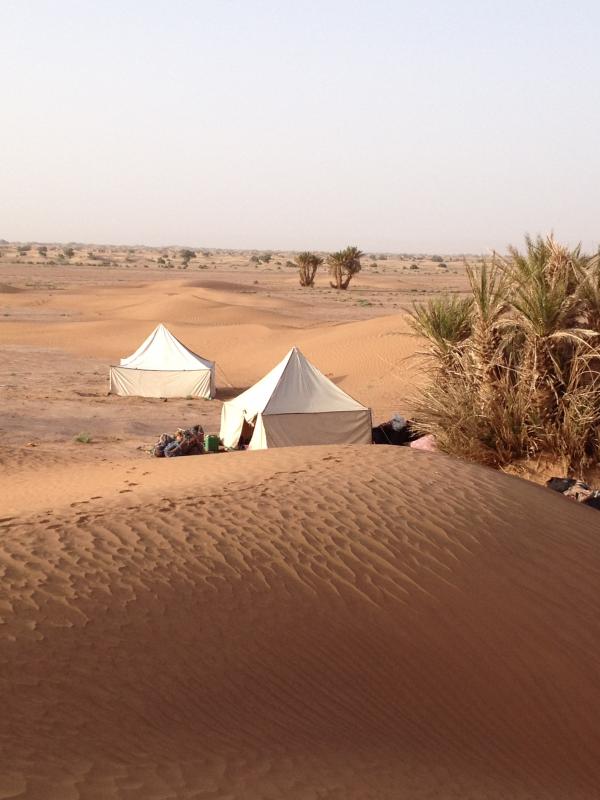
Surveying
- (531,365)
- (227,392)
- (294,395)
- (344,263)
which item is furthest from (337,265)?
(531,365)

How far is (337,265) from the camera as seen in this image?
64.4 meters

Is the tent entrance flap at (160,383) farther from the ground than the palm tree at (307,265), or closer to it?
closer to it

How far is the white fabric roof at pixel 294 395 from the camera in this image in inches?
707

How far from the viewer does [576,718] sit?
587cm

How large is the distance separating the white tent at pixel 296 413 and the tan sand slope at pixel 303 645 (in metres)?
8.09

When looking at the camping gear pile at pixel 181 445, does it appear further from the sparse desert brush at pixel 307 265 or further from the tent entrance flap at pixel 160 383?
the sparse desert brush at pixel 307 265

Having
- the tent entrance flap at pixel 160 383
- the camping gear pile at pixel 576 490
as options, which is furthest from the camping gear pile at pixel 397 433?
the tent entrance flap at pixel 160 383

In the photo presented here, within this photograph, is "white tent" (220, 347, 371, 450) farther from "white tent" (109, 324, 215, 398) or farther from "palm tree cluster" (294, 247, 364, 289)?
"palm tree cluster" (294, 247, 364, 289)

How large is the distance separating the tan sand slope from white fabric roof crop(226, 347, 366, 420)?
8.40 m

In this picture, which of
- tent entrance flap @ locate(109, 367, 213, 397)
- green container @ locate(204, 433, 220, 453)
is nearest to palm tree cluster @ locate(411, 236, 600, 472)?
green container @ locate(204, 433, 220, 453)

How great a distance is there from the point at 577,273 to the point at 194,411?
42.4ft

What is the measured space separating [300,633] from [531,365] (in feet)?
25.1

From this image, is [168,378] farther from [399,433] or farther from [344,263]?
[344,263]

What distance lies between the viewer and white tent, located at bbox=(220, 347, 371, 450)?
58.0ft
